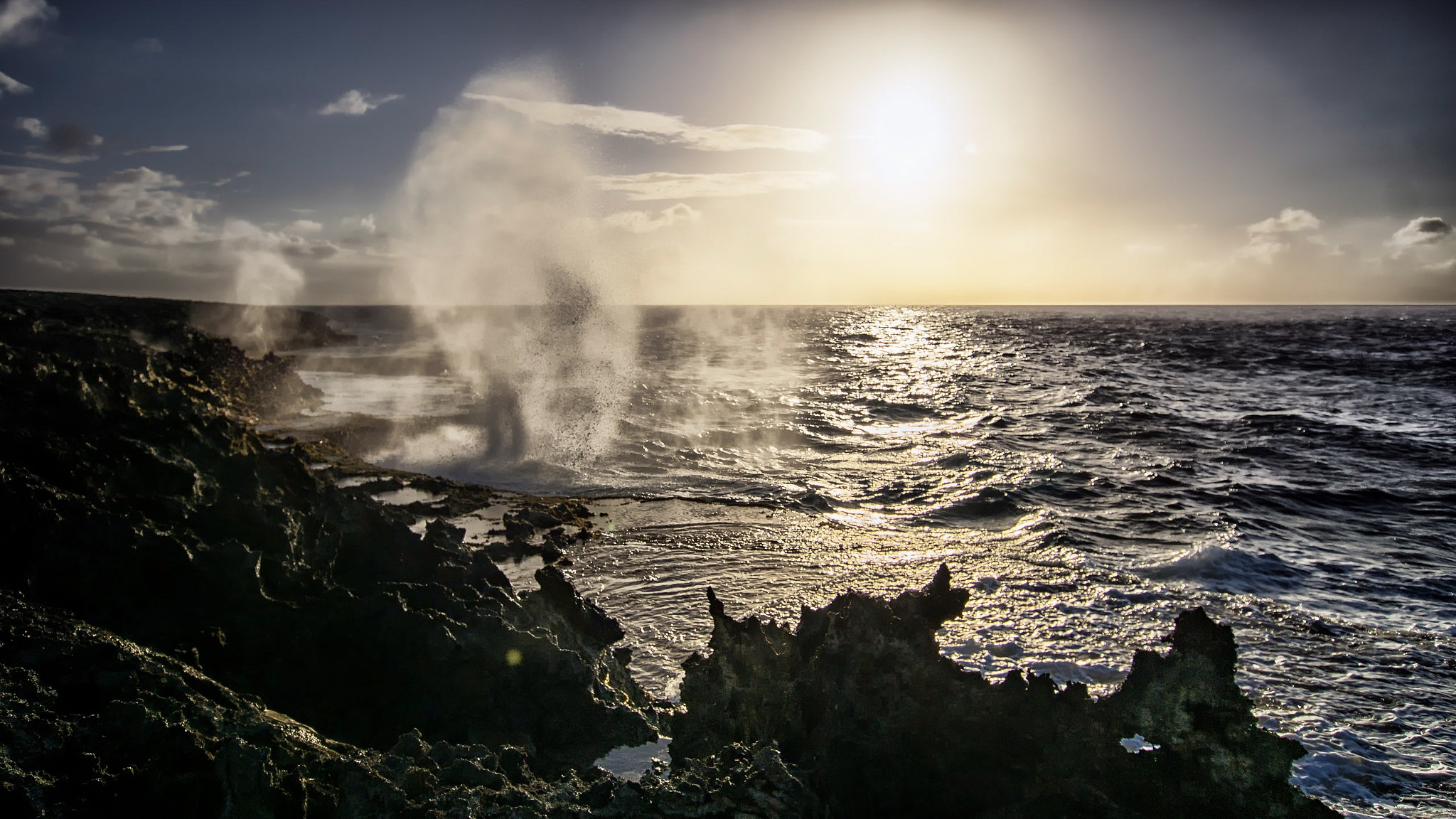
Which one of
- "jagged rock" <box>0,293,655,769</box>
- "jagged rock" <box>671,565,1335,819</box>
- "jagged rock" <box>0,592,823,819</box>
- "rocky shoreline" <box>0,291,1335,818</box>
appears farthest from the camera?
"jagged rock" <box>0,293,655,769</box>

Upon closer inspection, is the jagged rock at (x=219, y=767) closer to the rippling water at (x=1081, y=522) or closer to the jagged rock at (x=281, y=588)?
the jagged rock at (x=281, y=588)

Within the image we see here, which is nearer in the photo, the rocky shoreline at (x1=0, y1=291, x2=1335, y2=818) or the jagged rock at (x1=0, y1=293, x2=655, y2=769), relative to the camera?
the rocky shoreline at (x1=0, y1=291, x2=1335, y2=818)

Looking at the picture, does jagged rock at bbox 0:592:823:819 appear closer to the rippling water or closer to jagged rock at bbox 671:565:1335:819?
jagged rock at bbox 671:565:1335:819

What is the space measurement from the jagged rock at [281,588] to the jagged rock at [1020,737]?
5.67 feet

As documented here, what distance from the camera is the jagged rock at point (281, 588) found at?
5297mm

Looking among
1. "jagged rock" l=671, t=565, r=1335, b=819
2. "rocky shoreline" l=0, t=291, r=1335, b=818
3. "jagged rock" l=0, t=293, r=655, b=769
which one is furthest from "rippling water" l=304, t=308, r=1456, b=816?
"jagged rock" l=671, t=565, r=1335, b=819

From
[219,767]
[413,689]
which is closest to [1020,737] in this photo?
[219,767]

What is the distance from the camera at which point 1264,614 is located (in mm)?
10102

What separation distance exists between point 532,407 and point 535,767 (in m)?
20.7

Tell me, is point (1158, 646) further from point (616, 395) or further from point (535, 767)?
point (616, 395)

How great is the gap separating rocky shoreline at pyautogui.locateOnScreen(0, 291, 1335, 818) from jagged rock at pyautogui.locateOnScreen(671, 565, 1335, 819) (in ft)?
0.05

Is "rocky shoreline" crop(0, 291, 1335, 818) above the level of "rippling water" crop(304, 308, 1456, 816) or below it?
above

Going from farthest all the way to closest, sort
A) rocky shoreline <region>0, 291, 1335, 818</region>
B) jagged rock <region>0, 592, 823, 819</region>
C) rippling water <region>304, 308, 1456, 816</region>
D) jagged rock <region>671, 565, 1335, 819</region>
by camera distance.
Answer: rippling water <region>304, 308, 1456, 816</region> < jagged rock <region>671, 565, 1335, 819</region> < rocky shoreline <region>0, 291, 1335, 818</region> < jagged rock <region>0, 592, 823, 819</region>

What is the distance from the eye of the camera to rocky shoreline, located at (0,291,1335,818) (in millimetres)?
3580
